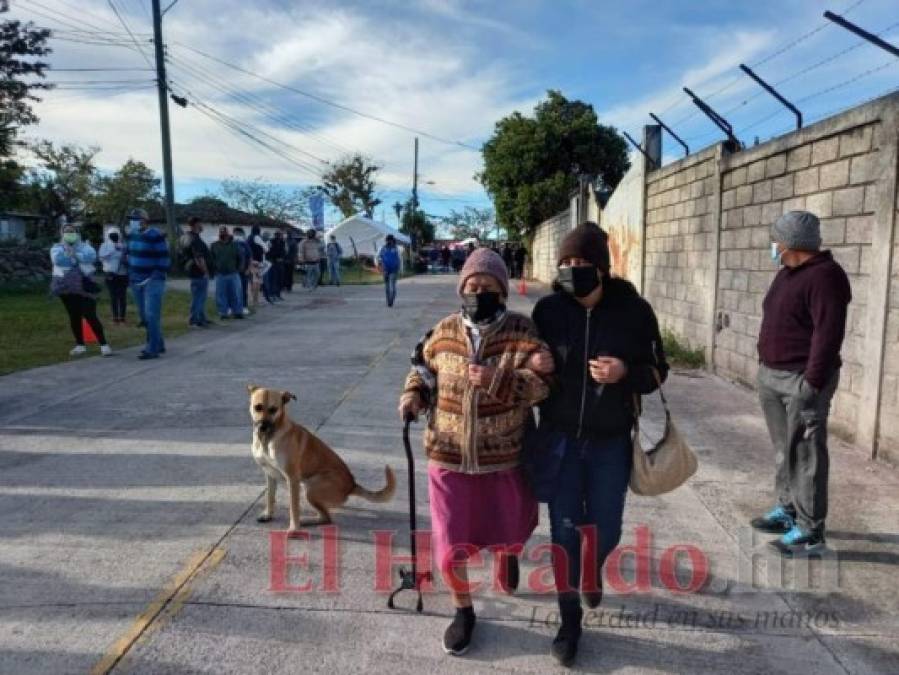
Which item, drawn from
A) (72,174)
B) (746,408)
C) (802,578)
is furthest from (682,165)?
(72,174)

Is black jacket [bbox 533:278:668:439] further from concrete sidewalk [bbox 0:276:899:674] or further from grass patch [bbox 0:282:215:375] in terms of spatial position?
grass patch [bbox 0:282:215:375]

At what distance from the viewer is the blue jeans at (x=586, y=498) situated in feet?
9.16

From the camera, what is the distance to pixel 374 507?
4.29 meters

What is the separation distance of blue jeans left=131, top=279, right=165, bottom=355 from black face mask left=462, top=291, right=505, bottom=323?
7.19 metres

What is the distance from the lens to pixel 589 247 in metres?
2.71

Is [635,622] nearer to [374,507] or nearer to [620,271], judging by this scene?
[374,507]

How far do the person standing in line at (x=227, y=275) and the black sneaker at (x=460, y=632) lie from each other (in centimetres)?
1077

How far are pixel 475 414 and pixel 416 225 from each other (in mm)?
58672

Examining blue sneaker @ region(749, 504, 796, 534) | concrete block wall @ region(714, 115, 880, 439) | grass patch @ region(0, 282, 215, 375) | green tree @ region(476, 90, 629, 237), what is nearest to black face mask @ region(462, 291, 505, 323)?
blue sneaker @ region(749, 504, 796, 534)

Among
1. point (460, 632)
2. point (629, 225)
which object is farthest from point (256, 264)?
point (460, 632)

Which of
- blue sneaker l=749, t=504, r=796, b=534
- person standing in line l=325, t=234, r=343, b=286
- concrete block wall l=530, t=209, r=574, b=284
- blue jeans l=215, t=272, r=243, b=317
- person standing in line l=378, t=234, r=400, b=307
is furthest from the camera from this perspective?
person standing in line l=325, t=234, r=343, b=286

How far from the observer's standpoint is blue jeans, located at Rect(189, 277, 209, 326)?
12.0m

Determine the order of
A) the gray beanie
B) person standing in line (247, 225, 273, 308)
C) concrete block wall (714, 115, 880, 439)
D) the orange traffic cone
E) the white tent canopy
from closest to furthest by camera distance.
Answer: the gray beanie
concrete block wall (714, 115, 880, 439)
the orange traffic cone
person standing in line (247, 225, 273, 308)
the white tent canopy

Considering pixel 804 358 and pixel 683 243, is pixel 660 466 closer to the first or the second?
pixel 804 358
